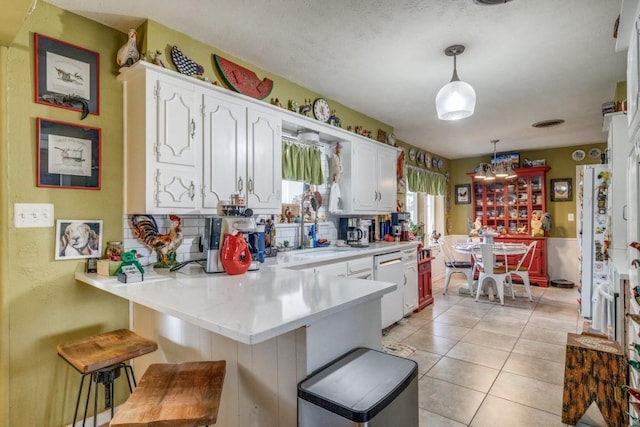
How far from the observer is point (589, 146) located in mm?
5840

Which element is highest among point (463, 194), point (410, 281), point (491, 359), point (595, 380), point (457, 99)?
point (457, 99)

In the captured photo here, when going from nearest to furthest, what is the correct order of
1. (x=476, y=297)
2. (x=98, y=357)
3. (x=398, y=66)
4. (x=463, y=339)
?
1. (x=98, y=357)
2. (x=398, y=66)
3. (x=463, y=339)
4. (x=476, y=297)

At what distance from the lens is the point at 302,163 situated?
136 inches

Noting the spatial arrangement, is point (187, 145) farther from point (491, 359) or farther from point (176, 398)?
point (491, 359)

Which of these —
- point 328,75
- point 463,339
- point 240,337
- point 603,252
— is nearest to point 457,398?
point 463,339

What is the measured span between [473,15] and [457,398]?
2560mm

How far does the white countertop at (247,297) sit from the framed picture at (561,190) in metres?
6.07

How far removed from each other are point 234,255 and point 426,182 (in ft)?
16.0

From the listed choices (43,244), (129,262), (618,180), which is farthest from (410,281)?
(43,244)

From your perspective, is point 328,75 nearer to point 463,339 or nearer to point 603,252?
point 463,339

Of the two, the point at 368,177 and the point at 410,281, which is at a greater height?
the point at 368,177

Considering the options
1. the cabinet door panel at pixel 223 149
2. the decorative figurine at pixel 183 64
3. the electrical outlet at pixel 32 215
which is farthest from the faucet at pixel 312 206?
the electrical outlet at pixel 32 215

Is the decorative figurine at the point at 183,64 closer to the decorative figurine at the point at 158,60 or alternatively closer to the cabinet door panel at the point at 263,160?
the decorative figurine at the point at 158,60

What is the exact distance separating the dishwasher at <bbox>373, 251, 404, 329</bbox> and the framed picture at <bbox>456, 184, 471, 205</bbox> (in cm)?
384
